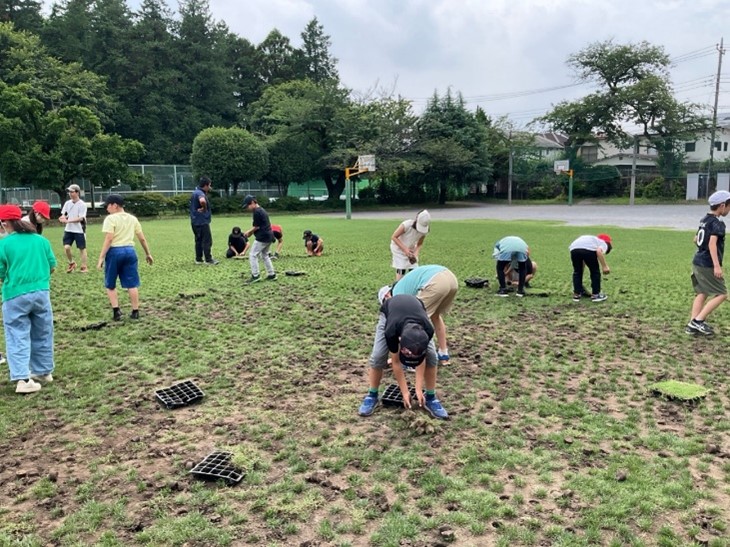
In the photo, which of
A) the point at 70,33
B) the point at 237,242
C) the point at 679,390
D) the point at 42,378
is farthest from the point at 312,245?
the point at 70,33

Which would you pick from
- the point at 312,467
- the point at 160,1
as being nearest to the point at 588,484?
the point at 312,467

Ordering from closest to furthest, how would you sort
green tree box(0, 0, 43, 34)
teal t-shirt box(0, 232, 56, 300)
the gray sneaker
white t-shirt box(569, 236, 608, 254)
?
teal t-shirt box(0, 232, 56, 300)
the gray sneaker
white t-shirt box(569, 236, 608, 254)
green tree box(0, 0, 43, 34)

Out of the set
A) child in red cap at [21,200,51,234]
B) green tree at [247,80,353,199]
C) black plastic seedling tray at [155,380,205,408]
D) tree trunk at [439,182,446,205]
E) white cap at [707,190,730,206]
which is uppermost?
green tree at [247,80,353,199]

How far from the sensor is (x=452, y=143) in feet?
163

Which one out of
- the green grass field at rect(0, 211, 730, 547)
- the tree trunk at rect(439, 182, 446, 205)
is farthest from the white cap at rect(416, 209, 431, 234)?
the tree trunk at rect(439, 182, 446, 205)

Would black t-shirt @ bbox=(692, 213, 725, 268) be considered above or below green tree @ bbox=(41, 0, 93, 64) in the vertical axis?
below

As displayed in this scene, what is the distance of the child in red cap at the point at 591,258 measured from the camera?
893 cm

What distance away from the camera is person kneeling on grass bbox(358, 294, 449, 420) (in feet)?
13.0

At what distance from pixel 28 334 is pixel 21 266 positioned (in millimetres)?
691

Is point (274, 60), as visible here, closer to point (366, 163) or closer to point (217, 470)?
point (366, 163)

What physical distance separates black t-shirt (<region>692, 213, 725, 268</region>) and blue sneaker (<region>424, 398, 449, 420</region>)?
4.55m

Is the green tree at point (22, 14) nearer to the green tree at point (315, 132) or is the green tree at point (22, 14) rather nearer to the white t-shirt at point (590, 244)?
the green tree at point (315, 132)

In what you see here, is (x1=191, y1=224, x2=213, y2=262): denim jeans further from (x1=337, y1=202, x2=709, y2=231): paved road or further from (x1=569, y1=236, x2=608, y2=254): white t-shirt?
(x1=337, y1=202, x2=709, y2=231): paved road

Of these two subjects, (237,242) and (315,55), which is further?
(315,55)
